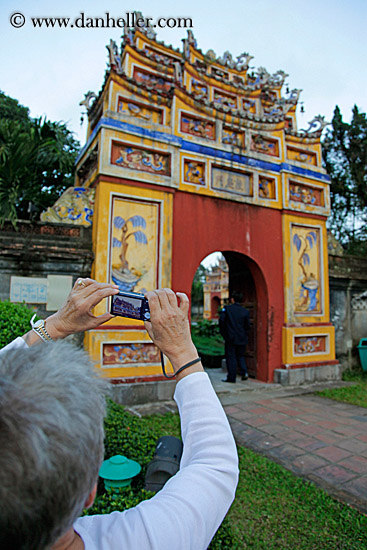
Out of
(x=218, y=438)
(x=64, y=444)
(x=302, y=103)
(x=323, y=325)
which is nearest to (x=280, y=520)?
(x=218, y=438)

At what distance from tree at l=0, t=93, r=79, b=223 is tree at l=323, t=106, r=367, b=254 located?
9.97 metres

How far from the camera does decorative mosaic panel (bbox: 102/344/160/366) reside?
5613mm

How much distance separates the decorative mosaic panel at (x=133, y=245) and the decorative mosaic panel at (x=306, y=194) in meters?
3.74

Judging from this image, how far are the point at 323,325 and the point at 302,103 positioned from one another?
5782 mm

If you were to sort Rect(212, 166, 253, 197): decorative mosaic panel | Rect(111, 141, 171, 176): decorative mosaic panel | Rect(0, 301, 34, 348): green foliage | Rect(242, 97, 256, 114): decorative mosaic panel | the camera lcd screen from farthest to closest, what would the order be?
Rect(242, 97, 256, 114): decorative mosaic panel
Rect(212, 166, 253, 197): decorative mosaic panel
Rect(111, 141, 171, 176): decorative mosaic panel
Rect(0, 301, 34, 348): green foliage
the camera lcd screen

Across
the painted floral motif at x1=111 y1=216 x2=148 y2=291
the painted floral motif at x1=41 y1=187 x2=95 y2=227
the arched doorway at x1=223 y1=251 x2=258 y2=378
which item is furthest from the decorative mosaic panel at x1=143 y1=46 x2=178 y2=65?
the arched doorway at x1=223 y1=251 x2=258 y2=378

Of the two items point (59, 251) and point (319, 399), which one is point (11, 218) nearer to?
point (59, 251)

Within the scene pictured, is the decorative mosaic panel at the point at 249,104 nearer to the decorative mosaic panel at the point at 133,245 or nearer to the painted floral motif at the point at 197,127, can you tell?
the painted floral motif at the point at 197,127

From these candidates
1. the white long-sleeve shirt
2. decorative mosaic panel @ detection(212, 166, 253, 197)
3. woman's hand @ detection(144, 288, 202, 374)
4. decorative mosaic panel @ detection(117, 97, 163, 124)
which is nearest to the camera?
the white long-sleeve shirt

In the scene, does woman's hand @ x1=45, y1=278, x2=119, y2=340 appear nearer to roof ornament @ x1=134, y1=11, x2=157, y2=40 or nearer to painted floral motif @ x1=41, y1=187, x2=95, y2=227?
painted floral motif @ x1=41, y1=187, x2=95, y2=227

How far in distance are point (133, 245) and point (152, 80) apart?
3.96 m

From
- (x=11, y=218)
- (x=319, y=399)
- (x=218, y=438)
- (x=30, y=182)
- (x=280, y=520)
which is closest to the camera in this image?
(x=218, y=438)

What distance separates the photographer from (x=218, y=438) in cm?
90

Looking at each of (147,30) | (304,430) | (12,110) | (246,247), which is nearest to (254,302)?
(246,247)
